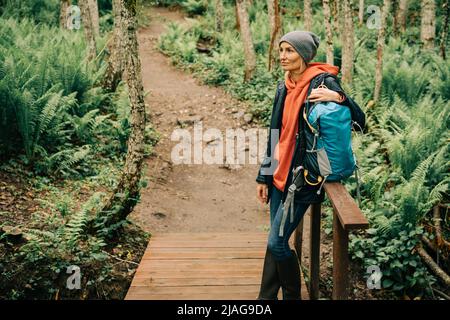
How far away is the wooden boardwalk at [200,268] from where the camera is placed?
4.16m

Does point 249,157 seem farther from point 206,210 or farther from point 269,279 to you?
point 269,279

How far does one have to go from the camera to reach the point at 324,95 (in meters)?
3.21

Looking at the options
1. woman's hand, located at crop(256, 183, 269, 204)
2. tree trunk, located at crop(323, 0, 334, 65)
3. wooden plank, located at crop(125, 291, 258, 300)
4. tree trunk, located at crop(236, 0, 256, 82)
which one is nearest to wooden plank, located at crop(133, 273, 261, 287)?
wooden plank, located at crop(125, 291, 258, 300)

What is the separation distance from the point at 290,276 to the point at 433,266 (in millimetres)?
2772

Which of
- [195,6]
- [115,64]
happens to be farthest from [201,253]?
[195,6]

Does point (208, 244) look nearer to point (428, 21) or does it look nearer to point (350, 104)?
point (350, 104)

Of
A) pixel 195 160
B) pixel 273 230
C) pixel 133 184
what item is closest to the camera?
pixel 273 230

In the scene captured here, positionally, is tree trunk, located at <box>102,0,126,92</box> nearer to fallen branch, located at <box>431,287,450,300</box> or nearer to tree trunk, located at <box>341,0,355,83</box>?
tree trunk, located at <box>341,0,355,83</box>

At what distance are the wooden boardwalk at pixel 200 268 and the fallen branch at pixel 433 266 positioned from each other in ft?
6.64

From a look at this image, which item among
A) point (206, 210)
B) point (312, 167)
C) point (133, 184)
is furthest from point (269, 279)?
point (206, 210)

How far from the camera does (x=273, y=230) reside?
3.61 metres

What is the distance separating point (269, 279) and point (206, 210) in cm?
392

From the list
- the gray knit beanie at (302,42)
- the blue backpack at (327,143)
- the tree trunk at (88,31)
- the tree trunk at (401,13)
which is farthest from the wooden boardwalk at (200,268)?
the tree trunk at (401,13)

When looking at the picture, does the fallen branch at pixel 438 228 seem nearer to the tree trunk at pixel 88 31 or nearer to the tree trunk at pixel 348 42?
the tree trunk at pixel 348 42
